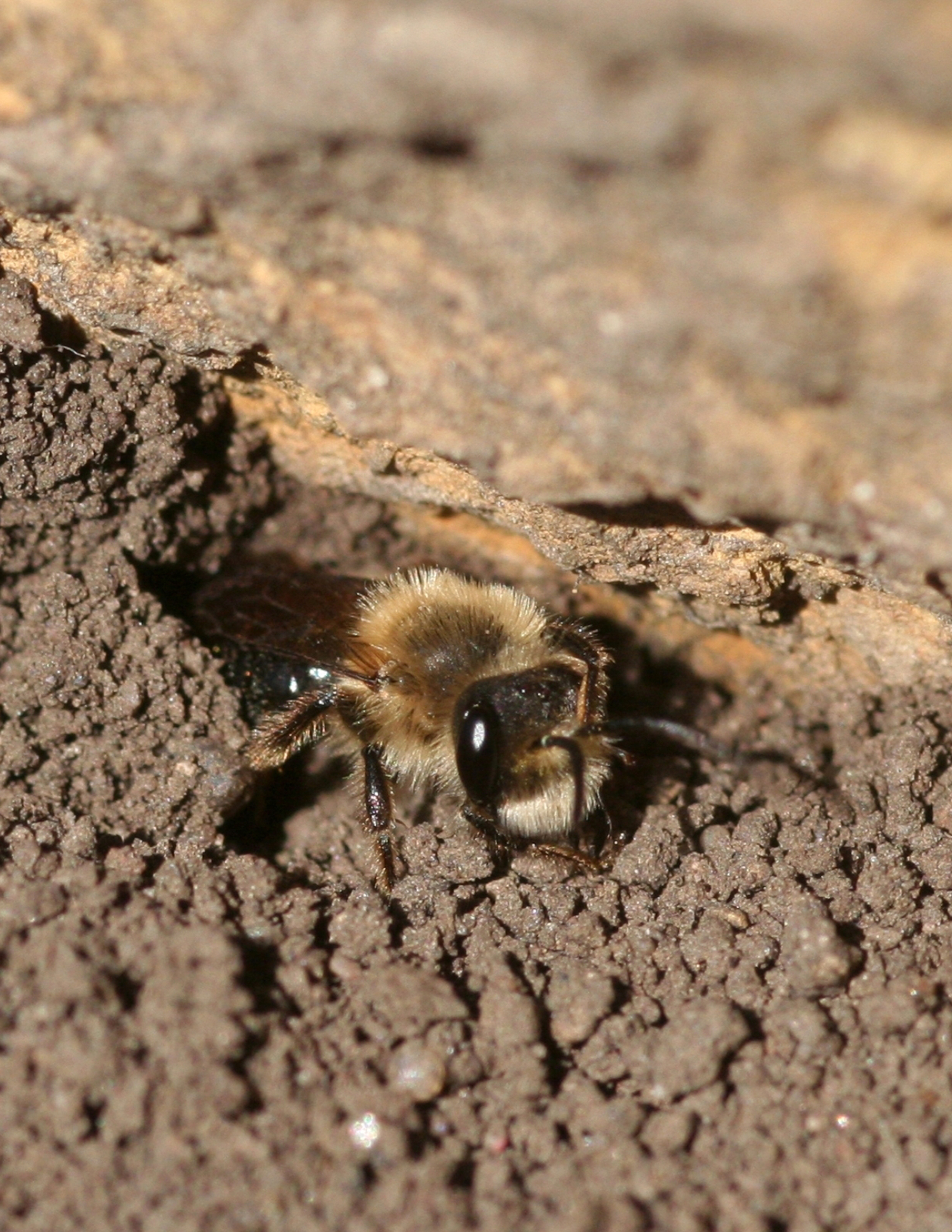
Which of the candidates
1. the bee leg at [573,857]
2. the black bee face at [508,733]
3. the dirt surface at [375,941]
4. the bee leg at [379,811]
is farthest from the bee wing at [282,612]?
the bee leg at [573,857]

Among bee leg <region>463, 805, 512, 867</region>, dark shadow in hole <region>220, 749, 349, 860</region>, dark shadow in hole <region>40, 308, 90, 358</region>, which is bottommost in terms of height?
dark shadow in hole <region>220, 749, 349, 860</region>

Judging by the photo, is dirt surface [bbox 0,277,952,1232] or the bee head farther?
the bee head

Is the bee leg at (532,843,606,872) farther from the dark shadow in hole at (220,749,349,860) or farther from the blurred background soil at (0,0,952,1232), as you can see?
the dark shadow in hole at (220,749,349,860)

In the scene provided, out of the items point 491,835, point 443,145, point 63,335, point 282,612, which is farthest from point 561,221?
point 282,612

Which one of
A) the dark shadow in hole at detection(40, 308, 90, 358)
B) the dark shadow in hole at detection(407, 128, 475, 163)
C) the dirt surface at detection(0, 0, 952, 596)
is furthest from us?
the dark shadow in hole at detection(40, 308, 90, 358)

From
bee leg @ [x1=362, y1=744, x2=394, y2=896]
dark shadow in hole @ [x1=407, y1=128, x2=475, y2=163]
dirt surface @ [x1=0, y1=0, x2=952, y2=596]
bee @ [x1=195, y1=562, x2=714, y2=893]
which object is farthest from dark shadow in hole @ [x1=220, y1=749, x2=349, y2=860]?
dark shadow in hole @ [x1=407, y1=128, x2=475, y2=163]

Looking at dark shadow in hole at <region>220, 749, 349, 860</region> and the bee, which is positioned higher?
the bee

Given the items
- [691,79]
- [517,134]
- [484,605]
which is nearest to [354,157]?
[517,134]

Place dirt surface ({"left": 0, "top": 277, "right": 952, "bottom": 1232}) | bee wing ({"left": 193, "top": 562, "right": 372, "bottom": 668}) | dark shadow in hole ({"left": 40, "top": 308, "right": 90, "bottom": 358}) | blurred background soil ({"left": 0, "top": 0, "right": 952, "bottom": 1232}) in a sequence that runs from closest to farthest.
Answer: blurred background soil ({"left": 0, "top": 0, "right": 952, "bottom": 1232}) → dirt surface ({"left": 0, "top": 277, "right": 952, "bottom": 1232}) → dark shadow in hole ({"left": 40, "top": 308, "right": 90, "bottom": 358}) → bee wing ({"left": 193, "top": 562, "right": 372, "bottom": 668})

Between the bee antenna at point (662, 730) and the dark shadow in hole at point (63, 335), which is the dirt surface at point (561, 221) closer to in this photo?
the dark shadow in hole at point (63, 335)
